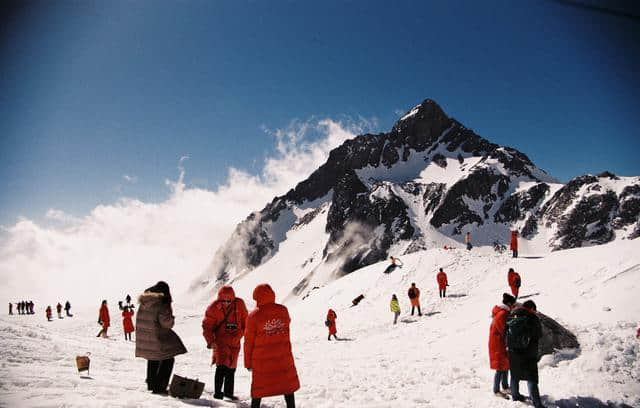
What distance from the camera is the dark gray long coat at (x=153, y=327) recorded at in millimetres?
6289

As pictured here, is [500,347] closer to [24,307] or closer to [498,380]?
[498,380]

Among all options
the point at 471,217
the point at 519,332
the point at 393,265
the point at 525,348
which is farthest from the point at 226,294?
the point at 471,217

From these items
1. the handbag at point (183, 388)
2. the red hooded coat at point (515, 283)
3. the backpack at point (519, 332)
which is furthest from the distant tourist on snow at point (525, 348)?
the red hooded coat at point (515, 283)

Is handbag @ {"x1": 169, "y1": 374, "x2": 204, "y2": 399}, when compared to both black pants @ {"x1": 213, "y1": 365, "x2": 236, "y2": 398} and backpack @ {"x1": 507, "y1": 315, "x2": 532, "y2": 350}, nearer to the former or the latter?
black pants @ {"x1": 213, "y1": 365, "x2": 236, "y2": 398}

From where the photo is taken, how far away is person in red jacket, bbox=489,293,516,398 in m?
7.80

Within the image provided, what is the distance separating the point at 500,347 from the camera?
7.83 m

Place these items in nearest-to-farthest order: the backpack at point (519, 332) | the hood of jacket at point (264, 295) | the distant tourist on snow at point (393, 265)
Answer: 1. the hood of jacket at point (264, 295)
2. the backpack at point (519, 332)
3. the distant tourist on snow at point (393, 265)

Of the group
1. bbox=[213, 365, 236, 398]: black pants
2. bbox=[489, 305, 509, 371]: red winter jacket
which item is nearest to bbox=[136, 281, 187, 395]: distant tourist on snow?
bbox=[213, 365, 236, 398]: black pants

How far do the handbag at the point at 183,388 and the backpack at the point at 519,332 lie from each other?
18.6ft

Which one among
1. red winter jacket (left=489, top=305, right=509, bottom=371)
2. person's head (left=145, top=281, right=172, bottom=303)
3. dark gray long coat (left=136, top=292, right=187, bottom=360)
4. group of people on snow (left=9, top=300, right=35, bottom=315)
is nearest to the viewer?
dark gray long coat (left=136, top=292, right=187, bottom=360)

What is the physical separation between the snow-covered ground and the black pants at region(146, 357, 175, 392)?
0.35 meters

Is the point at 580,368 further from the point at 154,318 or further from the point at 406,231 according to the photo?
the point at 406,231

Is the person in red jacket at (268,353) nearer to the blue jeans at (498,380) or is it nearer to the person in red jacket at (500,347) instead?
the person in red jacket at (500,347)

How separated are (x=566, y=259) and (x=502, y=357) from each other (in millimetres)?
18187
